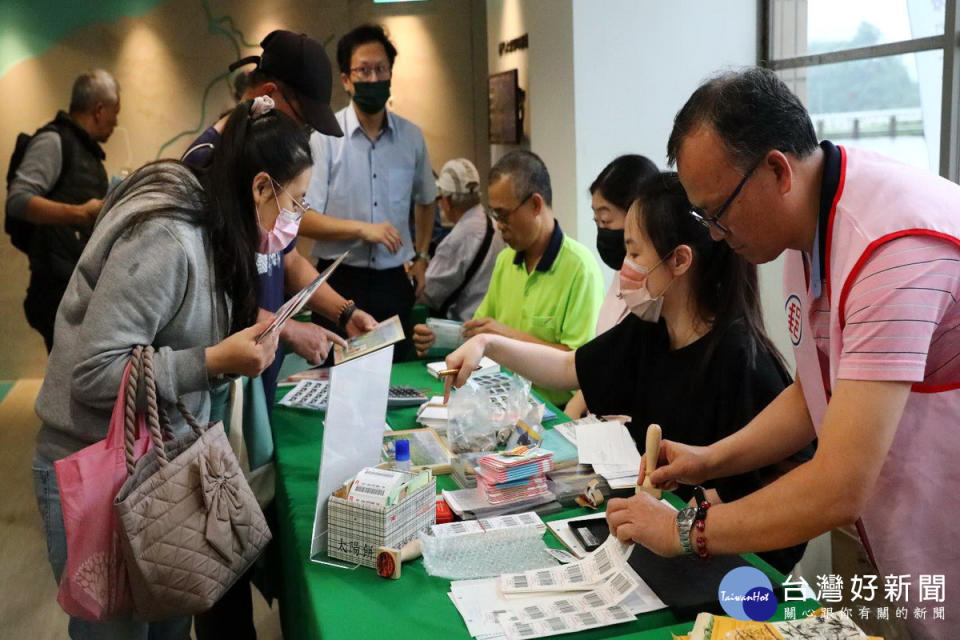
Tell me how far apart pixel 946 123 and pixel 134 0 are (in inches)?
215

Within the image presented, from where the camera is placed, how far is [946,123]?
309 centimetres

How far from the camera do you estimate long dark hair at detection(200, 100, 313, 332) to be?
69.4 inches

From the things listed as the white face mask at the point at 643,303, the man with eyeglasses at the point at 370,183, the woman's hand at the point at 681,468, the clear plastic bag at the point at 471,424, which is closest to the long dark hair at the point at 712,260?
the white face mask at the point at 643,303

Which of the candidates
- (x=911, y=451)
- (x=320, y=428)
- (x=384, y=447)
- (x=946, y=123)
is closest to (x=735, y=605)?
(x=911, y=451)

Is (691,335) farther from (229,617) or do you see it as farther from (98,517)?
(229,617)

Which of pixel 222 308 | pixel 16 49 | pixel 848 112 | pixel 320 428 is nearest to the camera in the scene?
pixel 222 308

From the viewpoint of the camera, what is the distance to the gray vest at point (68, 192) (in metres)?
4.16

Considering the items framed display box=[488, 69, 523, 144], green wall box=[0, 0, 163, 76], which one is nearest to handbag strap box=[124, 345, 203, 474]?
framed display box=[488, 69, 523, 144]

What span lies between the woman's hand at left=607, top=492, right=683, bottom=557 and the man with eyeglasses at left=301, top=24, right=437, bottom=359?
2.49 m

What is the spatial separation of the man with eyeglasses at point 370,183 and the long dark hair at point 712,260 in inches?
74.7

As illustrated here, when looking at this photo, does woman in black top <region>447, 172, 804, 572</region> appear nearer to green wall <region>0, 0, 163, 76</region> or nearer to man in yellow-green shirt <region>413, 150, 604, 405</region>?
man in yellow-green shirt <region>413, 150, 604, 405</region>

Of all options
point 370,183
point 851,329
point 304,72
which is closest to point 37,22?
point 370,183

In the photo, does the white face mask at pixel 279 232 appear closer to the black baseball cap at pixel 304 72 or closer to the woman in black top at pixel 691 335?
the woman in black top at pixel 691 335

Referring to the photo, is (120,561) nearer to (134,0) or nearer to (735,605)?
(735,605)
